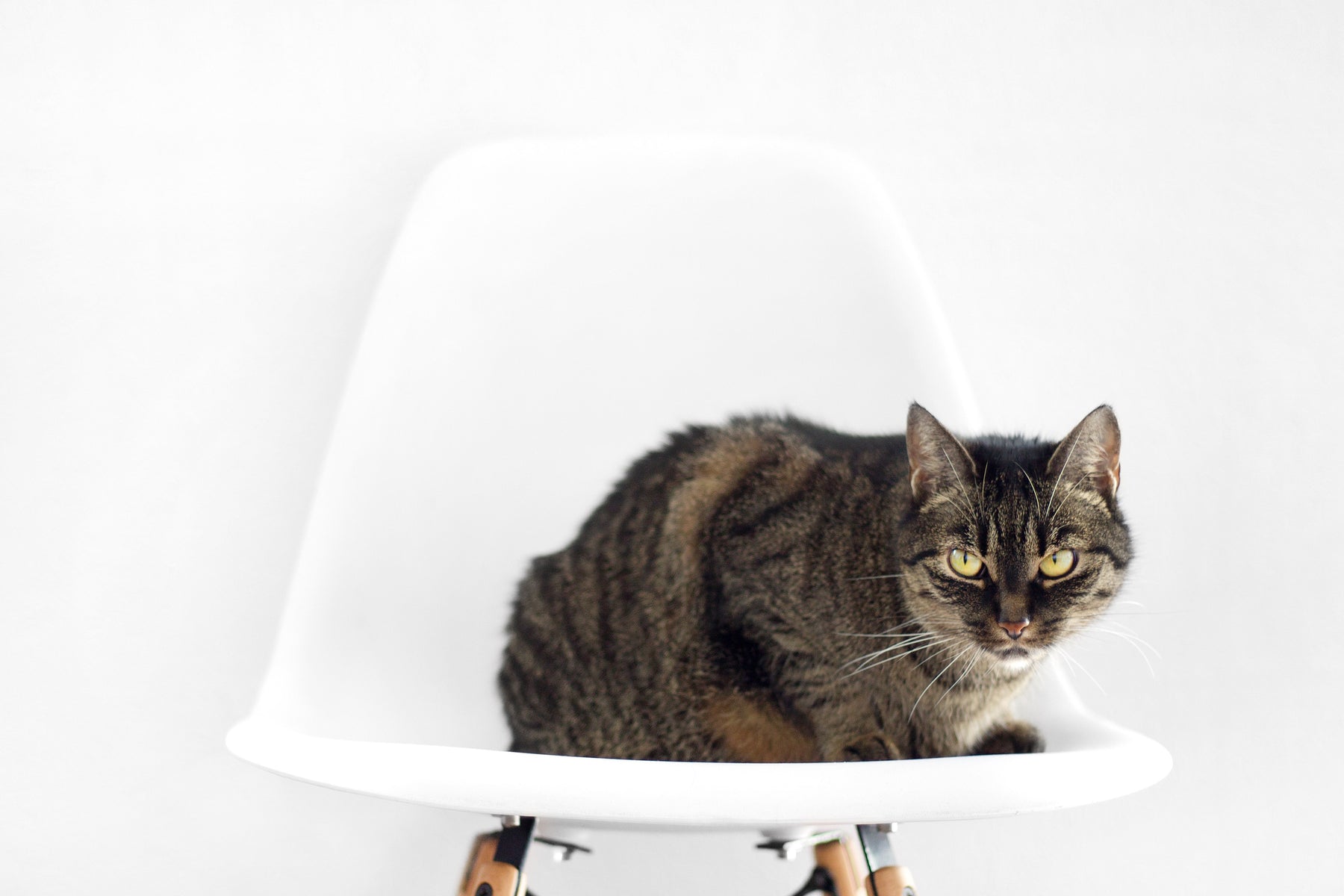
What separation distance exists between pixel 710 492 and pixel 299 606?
1.59 feet

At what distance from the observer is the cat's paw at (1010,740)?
108cm

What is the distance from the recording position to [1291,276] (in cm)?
166

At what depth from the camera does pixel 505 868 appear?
3.21ft

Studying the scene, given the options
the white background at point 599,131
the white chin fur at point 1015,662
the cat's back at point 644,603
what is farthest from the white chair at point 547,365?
the white background at point 599,131

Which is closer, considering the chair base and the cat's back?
the chair base

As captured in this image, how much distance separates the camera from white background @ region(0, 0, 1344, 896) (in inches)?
61.3

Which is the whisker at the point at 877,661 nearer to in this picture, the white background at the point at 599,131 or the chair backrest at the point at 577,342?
the chair backrest at the point at 577,342

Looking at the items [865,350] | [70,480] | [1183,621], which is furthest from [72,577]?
[1183,621]

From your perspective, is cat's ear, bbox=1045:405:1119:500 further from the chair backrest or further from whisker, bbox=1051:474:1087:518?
the chair backrest

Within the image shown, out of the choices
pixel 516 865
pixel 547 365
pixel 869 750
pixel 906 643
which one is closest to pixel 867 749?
pixel 869 750

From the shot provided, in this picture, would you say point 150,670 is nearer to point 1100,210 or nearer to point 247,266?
point 247,266

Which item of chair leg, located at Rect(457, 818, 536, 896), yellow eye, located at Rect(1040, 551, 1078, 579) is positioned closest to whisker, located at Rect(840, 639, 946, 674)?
yellow eye, located at Rect(1040, 551, 1078, 579)

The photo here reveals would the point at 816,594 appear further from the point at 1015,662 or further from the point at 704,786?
the point at 704,786

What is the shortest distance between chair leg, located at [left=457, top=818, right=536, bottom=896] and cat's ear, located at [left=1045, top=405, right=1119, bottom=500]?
0.59m
